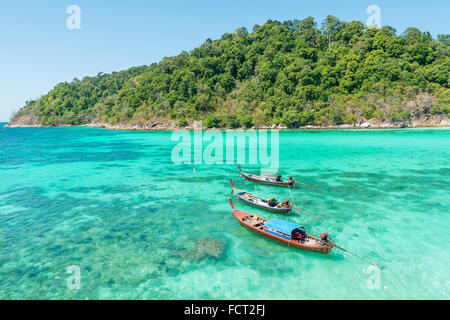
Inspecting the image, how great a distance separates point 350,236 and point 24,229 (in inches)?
1032

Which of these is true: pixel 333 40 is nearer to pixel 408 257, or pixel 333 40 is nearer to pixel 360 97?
pixel 360 97

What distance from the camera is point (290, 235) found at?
617 inches

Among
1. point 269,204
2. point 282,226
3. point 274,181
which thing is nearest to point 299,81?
point 274,181

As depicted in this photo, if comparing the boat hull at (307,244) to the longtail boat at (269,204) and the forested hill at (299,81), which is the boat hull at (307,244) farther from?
the forested hill at (299,81)

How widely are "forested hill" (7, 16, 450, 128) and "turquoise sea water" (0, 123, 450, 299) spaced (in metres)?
80.2

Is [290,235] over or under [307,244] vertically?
over

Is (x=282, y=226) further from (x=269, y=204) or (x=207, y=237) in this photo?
(x=207, y=237)

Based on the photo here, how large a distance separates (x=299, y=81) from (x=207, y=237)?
113875 millimetres

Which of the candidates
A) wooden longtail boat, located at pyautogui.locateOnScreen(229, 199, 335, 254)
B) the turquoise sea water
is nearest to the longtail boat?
the turquoise sea water

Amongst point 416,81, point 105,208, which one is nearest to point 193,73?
point 416,81

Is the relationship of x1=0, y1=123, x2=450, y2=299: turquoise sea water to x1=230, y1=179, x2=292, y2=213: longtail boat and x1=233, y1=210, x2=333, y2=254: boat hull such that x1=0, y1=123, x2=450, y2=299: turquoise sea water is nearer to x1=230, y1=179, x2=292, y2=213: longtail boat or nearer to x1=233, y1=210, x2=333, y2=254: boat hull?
x1=233, y1=210, x2=333, y2=254: boat hull

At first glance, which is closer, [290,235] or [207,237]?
[290,235]

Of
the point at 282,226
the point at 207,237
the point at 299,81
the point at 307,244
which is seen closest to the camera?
the point at 307,244

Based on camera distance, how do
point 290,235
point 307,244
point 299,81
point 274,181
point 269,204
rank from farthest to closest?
point 299,81
point 274,181
point 269,204
point 290,235
point 307,244
